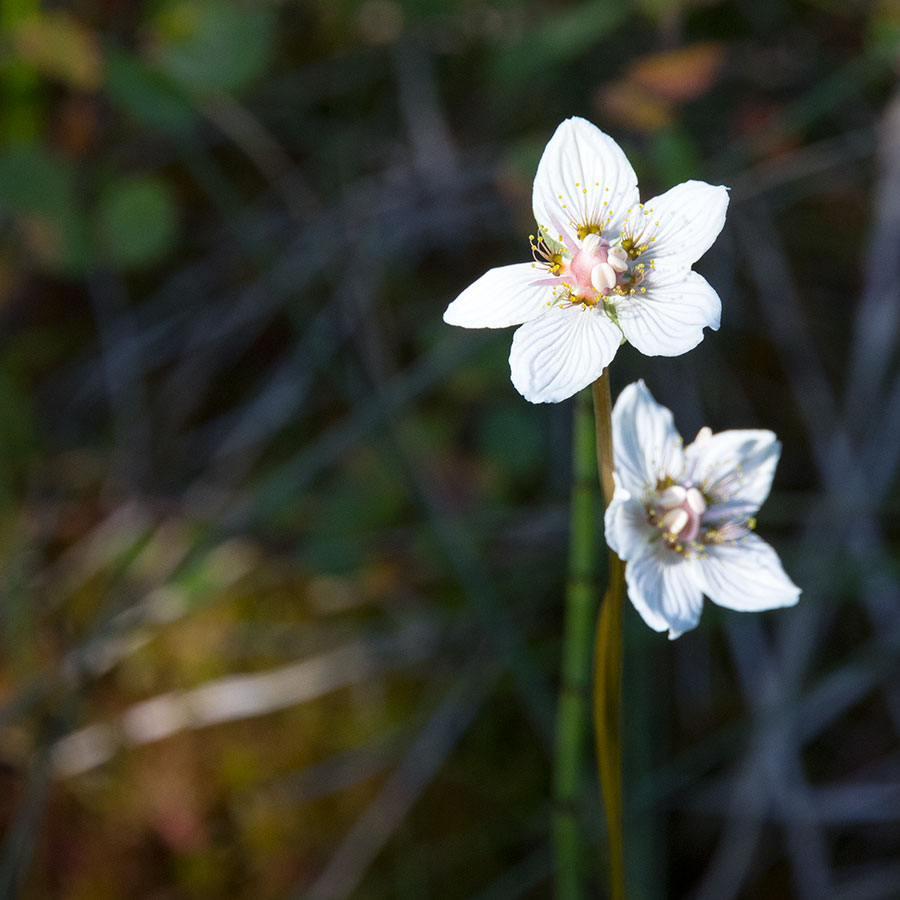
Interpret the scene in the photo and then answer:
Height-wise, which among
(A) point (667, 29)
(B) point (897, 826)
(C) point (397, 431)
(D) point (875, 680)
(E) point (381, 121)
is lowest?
(B) point (897, 826)

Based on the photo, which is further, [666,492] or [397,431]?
[397,431]

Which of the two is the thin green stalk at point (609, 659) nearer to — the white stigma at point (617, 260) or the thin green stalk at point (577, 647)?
the thin green stalk at point (577, 647)

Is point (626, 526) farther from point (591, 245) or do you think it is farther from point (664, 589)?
point (591, 245)

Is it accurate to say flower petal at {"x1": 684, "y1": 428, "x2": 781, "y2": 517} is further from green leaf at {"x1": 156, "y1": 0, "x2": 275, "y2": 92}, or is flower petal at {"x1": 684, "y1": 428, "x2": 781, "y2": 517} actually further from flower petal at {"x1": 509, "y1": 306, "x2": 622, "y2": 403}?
green leaf at {"x1": 156, "y1": 0, "x2": 275, "y2": 92}

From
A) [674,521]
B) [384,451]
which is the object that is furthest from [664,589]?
[384,451]

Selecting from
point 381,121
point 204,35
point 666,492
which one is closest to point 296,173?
point 381,121

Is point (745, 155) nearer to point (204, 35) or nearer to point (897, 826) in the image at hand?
point (204, 35)
